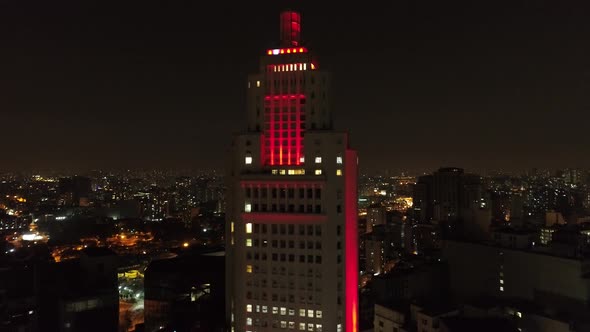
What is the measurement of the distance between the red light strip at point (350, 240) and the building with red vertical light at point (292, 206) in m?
0.05

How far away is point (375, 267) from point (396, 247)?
22.7 feet

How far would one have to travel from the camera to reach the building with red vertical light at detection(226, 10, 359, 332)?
75.6 feet

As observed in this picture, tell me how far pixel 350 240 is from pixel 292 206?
140 inches

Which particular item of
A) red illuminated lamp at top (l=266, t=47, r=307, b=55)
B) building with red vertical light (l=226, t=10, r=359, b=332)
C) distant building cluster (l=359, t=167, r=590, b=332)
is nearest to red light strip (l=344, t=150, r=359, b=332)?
building with red vertical light (l=226, t=10, r=359, b=332)

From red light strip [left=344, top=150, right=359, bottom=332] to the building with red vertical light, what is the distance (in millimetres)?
52

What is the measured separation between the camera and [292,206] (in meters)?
23.6

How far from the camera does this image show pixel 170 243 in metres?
66.8

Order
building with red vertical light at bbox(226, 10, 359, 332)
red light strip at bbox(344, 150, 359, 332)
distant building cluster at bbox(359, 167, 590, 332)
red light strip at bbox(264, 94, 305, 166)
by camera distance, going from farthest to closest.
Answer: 1. distant building cluster at bbox(359, 167, 590, 332)
2. red light strip at bbox(264, 94, 305, 166)
3. red light strip at bbox(344, 150, 359, 332)
4. building with red vertical light at bbox(226, 10, 359, 332)

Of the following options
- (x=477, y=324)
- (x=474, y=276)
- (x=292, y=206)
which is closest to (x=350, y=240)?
(x=292, y=206)

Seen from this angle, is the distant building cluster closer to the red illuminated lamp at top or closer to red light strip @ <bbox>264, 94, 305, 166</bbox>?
red light strip @ <bbox>264, 94, 305, 166</bbox>

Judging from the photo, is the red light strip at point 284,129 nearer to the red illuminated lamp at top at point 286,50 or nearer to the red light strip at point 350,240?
the red illuminated lamp at top at point 286,50

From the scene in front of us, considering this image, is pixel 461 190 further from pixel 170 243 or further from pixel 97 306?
pixel 97 306

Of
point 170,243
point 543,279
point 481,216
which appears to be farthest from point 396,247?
point 170,243

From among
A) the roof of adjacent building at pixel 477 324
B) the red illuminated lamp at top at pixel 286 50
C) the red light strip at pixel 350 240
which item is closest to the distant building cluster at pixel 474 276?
the roof of adjacent building at pixel 477 324
